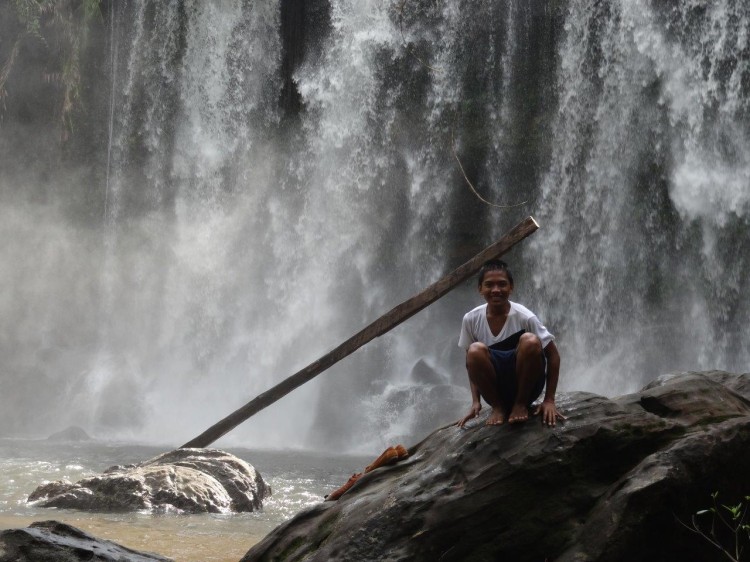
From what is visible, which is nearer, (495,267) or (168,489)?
(495,267)

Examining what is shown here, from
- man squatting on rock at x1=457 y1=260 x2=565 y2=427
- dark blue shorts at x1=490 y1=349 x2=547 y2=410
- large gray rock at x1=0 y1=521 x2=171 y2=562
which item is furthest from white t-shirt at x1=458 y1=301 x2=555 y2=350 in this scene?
large gray rock at x1=0 y1=521 x2=171 y2=562

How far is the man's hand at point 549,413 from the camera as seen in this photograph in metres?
3.82

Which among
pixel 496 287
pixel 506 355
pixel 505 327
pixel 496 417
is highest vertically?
pixel 496 287

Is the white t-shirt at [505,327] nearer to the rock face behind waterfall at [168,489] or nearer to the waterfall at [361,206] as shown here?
the rock face behind waterfall at [168,489]

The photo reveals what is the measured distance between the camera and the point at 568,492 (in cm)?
369

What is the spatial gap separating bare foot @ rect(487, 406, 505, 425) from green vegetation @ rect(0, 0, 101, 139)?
1997 centimetres

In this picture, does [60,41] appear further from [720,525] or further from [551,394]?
[720,525]

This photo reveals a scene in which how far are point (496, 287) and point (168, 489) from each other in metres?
4.39

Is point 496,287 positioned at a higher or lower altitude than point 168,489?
lower

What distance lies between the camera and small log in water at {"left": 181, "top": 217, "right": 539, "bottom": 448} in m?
5.18

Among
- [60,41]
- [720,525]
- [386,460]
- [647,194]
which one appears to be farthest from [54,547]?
[60,41]

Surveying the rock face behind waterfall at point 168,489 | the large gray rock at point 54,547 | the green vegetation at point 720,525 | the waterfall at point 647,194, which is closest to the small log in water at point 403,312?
the rock face behind waterfall at point 168,489

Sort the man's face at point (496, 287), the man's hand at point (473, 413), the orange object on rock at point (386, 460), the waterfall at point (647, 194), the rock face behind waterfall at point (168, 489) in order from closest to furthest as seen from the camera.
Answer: the man's face at point (496, 287) → the man's hand at point (473, 413) → the orange object on rock at point (386, 460) → the rock face behind waterfall at point (168, 489) → the waterfall at point (647, 194)

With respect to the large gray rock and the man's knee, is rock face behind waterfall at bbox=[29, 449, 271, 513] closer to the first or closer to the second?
the large gray rock
